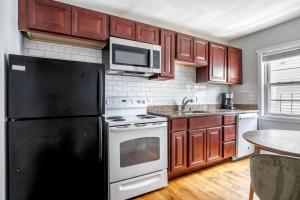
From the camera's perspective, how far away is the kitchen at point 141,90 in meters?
1.44

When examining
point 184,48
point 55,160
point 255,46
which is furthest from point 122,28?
point 255,46

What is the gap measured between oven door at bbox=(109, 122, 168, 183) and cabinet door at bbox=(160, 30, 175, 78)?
0.82 metres

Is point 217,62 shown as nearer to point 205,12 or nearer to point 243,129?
point 205,12

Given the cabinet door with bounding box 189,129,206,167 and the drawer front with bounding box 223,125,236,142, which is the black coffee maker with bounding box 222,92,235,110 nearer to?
the drawer front with bounding box 223,125,236,142

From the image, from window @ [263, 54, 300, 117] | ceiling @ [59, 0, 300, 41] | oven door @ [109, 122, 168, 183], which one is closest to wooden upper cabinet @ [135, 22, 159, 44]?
ceiling @ [59, 0, 300, 41]

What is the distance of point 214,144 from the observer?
2.72 metres

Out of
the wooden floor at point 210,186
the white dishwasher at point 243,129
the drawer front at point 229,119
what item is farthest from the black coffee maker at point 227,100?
the wooden floor at point 210,186

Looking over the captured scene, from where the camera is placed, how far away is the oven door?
1.83 meters

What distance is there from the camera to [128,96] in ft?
8.49

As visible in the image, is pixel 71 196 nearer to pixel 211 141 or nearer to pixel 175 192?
pixel 175 192

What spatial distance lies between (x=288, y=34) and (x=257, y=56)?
56 cm

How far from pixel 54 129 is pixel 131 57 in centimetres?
123

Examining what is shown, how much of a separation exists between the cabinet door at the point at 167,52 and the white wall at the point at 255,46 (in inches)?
71.6

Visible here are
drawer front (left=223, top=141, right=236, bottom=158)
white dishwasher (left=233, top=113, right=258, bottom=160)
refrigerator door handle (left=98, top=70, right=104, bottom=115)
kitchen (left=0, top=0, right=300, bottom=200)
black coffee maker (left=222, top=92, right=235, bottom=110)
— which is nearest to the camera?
kitchen (left=0, top=0, right=300, bottom=200)
